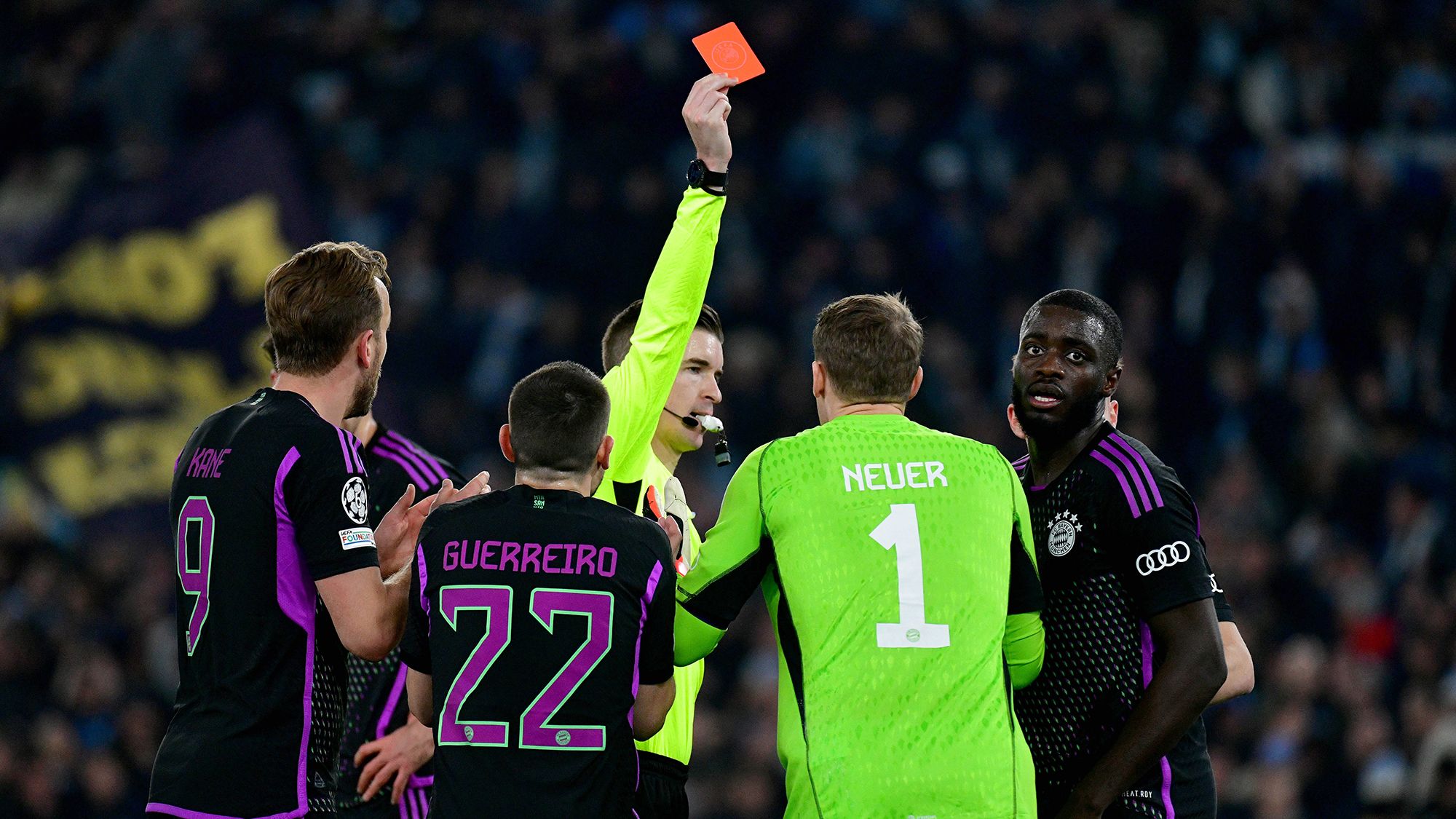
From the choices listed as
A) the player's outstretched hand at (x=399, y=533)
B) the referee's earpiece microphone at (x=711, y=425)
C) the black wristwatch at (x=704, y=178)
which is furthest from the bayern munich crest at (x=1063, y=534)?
the player's outstretched hand at (x=399, y=533)

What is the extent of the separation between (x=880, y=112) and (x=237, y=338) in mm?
6034

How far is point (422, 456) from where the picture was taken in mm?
6047

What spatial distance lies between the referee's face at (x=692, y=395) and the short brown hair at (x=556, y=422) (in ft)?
4.98

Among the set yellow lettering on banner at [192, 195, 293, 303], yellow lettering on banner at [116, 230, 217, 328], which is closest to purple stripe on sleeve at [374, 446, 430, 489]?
yellow lettering on banner at [192, 195, 293, 303]

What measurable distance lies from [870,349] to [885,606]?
28.3 inches

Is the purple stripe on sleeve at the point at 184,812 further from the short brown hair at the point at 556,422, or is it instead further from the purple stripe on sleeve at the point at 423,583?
the short brown hair at the point at 556,422

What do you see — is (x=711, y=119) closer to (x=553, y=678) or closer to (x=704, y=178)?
(x=704, y=178)

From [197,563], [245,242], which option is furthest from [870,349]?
[245,242]

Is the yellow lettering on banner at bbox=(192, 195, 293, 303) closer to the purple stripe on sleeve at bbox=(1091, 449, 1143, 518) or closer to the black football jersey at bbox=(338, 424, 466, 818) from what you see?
the black football jersey at bbox=(338, 424, 466, 818)

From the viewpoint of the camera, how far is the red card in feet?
16.8

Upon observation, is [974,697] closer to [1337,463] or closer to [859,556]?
[859,556]

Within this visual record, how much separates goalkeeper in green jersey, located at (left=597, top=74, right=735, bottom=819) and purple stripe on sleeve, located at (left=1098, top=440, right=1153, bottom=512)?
1.36 meters

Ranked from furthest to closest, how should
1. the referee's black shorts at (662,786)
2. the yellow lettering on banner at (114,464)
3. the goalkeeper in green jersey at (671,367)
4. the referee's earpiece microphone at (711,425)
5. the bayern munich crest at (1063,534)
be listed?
the yellow lettering on banner at (114,464)
the referee's earpiece microphone at (711,425)
the goalkeeper in green jersey at (671,367)
the referee's black shorts at (662,786)
the bayern munich crest at (1063,534)

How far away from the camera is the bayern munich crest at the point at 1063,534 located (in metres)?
4.65
